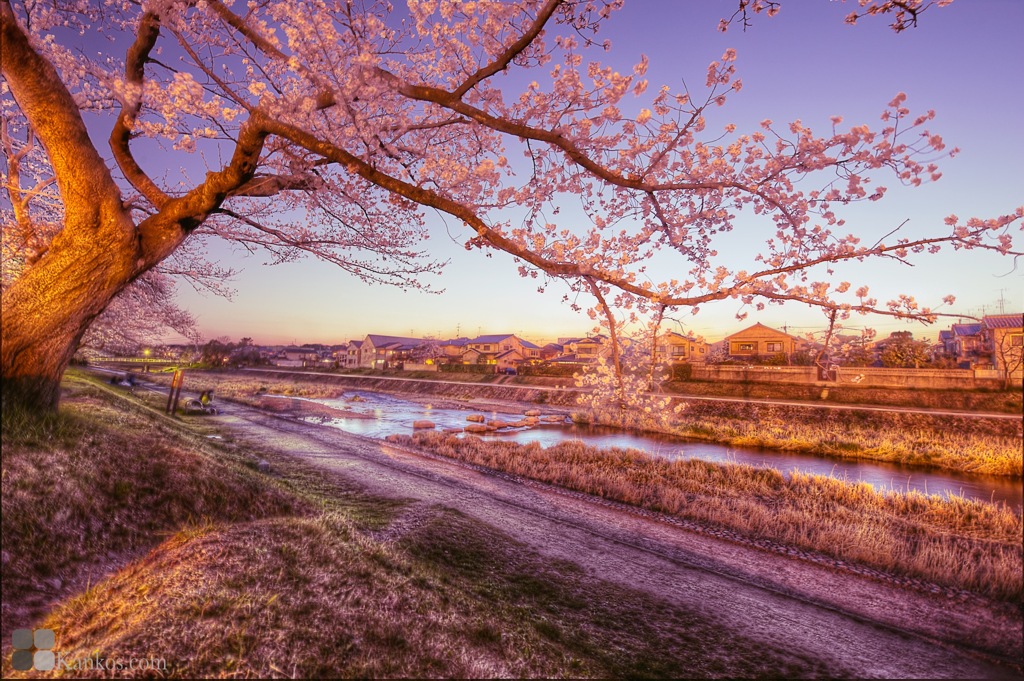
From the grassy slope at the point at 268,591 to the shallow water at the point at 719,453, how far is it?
35.4ft

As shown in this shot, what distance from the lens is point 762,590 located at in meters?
5.48

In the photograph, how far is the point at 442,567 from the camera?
4902 millimetres

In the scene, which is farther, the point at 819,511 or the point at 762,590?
the point at 819,511

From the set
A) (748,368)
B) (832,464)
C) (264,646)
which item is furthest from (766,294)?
(748,368)

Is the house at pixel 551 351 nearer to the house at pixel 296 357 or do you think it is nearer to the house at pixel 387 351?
the house at pixel 387 351

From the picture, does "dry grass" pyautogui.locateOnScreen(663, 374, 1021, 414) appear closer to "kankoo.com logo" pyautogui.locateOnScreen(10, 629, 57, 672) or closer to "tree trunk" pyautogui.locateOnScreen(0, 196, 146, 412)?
"kankoo.com logo" pyautogui.locateOnScreen(10, 629, 57, 672)

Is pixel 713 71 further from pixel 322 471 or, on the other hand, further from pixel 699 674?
pixel 322 471

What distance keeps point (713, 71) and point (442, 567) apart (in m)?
6.15

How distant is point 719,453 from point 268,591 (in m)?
18.5

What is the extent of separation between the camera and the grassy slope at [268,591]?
2693mm

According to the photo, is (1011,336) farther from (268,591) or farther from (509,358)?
(509,358)

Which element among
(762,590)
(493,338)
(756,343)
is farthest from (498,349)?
(762,590)

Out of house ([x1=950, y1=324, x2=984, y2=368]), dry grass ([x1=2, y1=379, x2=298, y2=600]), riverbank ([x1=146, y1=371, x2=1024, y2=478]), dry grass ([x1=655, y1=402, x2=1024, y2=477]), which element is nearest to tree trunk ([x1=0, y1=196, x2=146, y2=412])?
dry grass ([x1=2, y1=379, x2=298, y2=600])

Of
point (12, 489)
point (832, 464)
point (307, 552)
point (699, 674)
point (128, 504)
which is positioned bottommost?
point (832, 464)
